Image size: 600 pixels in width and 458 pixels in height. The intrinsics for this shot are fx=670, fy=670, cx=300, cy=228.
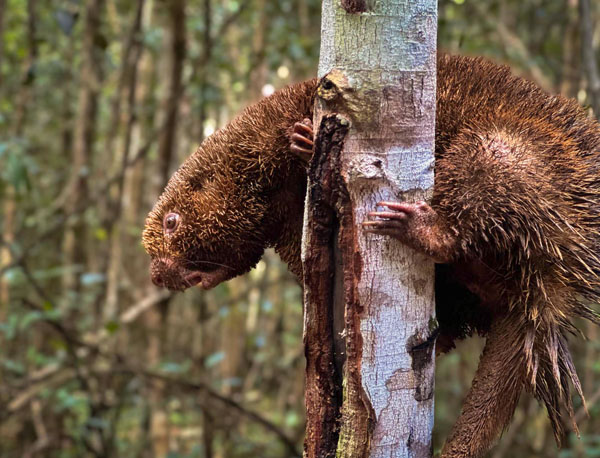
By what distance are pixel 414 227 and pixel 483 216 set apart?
353mm

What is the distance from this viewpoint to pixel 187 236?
2.73 meters

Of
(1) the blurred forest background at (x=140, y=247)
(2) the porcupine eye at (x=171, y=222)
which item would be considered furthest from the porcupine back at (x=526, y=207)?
(1) the blurred forest background at (x=140, y=247)

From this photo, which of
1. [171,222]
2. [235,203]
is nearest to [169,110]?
[171,222]

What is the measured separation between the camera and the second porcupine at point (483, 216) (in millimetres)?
2170

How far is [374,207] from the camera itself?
1.93m

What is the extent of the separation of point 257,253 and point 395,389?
1.05 metres

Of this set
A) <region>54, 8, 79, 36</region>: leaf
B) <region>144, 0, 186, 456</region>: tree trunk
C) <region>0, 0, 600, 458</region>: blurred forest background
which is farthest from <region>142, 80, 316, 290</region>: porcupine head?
<region>144, 0, 186, 456</region>: tree trunk

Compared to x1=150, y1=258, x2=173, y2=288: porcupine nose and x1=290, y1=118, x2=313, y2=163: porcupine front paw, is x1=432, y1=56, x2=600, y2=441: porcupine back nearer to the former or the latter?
x1=290, y1=118, x2=313, y2=163: porcupine front paw

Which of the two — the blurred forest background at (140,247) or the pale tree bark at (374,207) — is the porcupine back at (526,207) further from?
the blurred forest background at (140,247)

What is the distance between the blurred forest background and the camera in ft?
17.6

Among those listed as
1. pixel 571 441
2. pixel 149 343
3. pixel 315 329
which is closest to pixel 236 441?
pixel 149 343

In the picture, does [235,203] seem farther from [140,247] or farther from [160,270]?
[140,247]

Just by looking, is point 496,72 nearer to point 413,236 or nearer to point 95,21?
point 413,236

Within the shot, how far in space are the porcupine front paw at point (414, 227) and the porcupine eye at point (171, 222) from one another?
108 centimetres
